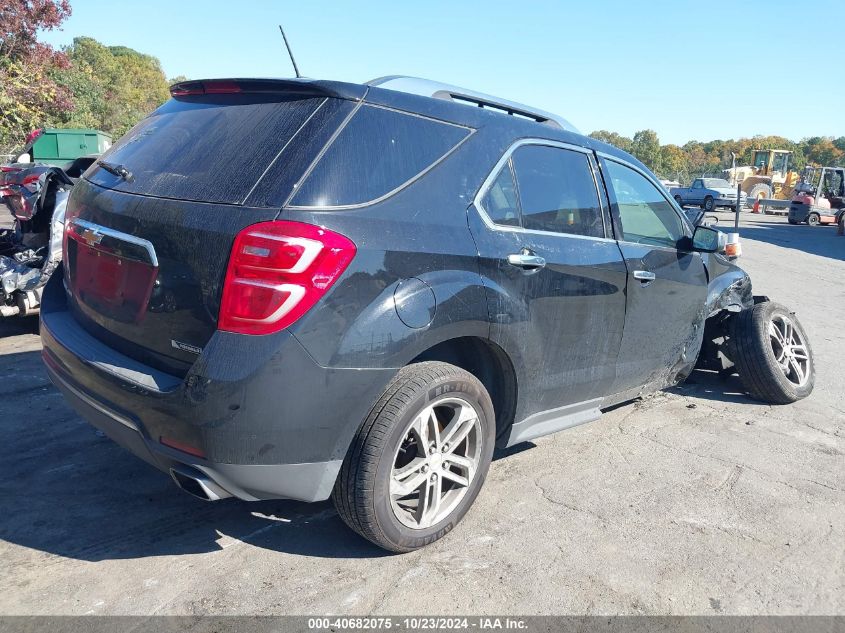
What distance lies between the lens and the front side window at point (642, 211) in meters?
4.04

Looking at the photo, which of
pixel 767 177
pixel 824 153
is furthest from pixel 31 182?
pixel 824 153

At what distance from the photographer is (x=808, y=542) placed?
10.6ft

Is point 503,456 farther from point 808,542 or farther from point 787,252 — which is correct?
point 787,252

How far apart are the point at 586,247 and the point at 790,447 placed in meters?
2.03

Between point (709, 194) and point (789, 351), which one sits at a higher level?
point (709, 194)

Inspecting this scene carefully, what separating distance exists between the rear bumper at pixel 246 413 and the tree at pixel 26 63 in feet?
68.3

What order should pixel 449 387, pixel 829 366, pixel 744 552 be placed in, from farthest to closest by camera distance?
1. pixel 829 366
2. pixel 744 552
3. pixel 449 387

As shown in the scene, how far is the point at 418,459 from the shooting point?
2.95 m

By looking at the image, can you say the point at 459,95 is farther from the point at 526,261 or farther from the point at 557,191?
the point at 526,261

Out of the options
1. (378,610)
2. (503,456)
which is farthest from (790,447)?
(378,610)

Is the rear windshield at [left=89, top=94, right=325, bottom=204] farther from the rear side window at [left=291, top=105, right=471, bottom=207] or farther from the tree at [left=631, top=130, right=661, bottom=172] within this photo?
the tree at [left=631, top=130, right=661, bottom=172]

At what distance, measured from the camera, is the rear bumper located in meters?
2.41

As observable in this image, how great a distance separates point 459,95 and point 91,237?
1790mm

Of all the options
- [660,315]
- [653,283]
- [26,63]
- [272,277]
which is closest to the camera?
[272,277]
